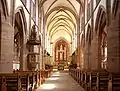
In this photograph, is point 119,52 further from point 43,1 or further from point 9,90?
point 43,1

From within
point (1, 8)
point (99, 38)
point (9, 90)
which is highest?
point (1, 8)

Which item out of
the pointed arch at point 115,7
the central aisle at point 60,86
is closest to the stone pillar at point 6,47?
the central aisle at point 60,86

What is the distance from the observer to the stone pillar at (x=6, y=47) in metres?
13.1

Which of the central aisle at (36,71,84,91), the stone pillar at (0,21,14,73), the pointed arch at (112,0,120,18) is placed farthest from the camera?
the stone pillar at (0,21,14,73)

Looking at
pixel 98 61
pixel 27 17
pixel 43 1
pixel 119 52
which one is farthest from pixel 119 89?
pixel 43 1

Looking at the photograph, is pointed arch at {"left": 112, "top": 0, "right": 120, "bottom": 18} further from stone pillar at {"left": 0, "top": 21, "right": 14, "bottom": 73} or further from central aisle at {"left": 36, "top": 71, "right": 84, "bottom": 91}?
stone pillar at {"left": 0, "top": 21, "right": 14, "bottom": 73}

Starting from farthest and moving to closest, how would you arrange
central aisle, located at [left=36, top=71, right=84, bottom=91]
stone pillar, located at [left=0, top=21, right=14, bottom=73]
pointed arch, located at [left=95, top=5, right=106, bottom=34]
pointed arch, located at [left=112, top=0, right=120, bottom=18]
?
pointed arch, located at [left=95, top=5, right=106, bottom=34] < stone pillar, located at [left=0, top=21, right=14, bottom=73] < pointed arch, located at [left=112, top=0, right=120, bottom=18] < central aisle, located at [left=36, top=71, right=84, bottom=91]

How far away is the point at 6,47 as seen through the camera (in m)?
13.5

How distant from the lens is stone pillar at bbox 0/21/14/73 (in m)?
13.1

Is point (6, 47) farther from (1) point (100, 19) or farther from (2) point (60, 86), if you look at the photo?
(1) point (100, 19)

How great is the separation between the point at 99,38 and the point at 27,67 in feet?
21.8

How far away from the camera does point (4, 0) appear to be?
1298cm

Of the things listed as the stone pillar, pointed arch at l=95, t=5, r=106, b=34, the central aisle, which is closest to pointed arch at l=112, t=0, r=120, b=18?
pointed arch at l=95, t=5, r=106, b=34

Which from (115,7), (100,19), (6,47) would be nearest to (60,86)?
(6,47)
